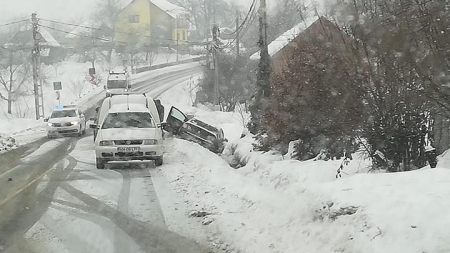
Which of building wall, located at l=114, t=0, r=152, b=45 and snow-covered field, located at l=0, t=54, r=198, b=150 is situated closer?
snow-covered field, located at l=0, t=54, r=198, b=150

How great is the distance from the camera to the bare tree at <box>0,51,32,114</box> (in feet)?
238

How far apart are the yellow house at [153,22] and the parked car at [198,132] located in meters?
→ 71.9

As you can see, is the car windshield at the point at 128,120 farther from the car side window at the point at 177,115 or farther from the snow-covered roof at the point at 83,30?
the snow-covered roof at the point at 83,30

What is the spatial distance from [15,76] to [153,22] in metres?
29.6

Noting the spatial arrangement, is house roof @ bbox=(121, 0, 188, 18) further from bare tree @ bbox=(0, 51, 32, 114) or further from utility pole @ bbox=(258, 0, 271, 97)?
utility pole @ bbox=(258, 0, 271, 97)

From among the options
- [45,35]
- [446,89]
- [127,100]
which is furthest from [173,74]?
[446,89]

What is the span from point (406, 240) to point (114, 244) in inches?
144

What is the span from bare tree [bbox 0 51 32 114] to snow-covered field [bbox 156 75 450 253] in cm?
6733

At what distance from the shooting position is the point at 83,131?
97.2 ft

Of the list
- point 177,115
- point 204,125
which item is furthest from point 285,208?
point 177,115

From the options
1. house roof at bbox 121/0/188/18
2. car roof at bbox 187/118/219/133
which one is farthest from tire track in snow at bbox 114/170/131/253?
house roof at bbox 121/0/188/18

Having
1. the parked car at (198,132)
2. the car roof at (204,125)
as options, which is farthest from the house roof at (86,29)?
the car roof at (204,125)

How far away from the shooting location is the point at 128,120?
16000 millimetres

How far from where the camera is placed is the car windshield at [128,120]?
1580cm
